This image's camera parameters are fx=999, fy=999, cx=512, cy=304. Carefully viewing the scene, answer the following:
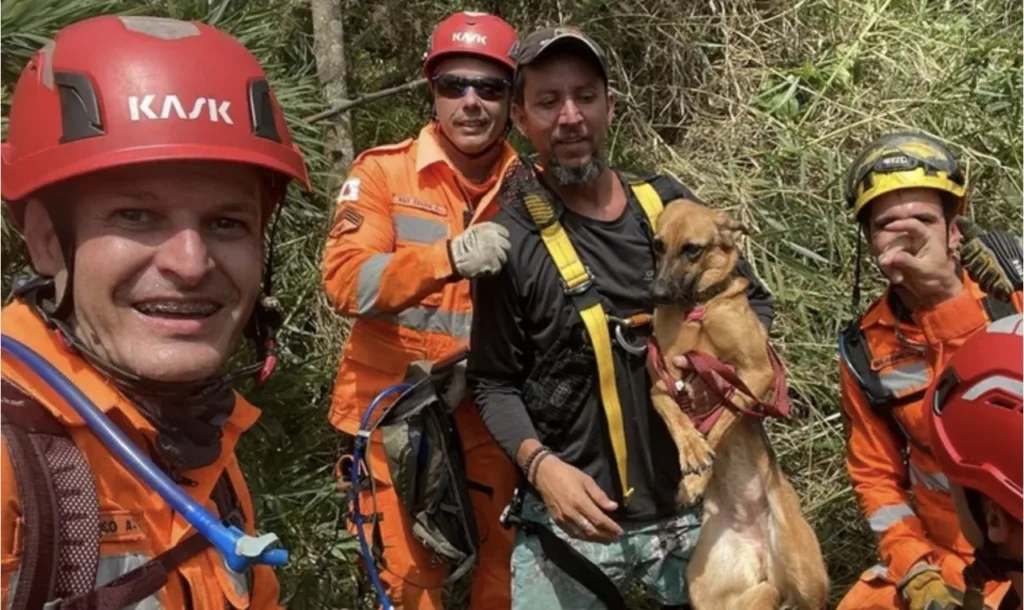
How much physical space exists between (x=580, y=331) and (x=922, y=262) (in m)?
1.36

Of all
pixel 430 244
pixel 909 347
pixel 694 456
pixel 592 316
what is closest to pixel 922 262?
pixel 909 347

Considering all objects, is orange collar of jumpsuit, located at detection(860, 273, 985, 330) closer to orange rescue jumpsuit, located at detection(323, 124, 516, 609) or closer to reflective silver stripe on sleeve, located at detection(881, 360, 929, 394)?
reflective silver stripe on sleeve, located at detection(881, 360, 929, 394)

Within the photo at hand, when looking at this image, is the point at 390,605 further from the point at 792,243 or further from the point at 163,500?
the point at 792,243

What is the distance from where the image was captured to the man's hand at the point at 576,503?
9.92 ft

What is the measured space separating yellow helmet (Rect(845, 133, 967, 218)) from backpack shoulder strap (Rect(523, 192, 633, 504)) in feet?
4.18

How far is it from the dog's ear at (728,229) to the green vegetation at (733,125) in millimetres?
2456

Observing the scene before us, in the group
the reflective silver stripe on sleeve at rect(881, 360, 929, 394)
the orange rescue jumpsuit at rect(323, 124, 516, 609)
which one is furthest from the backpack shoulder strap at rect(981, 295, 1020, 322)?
the orange rescue jumpsuit at rect(323, 124, 516, 609)

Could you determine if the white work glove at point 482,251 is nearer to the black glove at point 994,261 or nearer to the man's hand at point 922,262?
the man's hand at point 922,262

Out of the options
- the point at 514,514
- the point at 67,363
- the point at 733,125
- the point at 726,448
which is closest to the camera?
the point at 67,363

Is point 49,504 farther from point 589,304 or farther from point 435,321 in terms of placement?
point 435,321

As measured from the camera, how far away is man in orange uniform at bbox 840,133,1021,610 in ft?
12.1

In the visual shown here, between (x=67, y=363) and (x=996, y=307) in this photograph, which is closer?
(x=67, y=363)

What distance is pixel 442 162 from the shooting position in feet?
14.5

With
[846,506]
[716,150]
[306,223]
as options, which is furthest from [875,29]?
[306,223]
